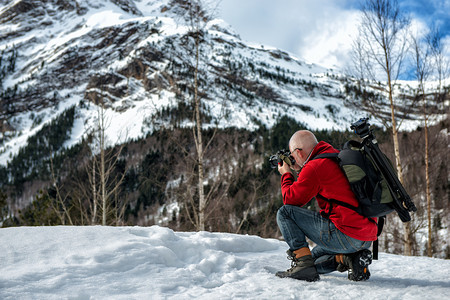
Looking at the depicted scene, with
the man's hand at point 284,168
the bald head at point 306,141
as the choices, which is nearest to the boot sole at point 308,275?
the man's hand at point 284,168

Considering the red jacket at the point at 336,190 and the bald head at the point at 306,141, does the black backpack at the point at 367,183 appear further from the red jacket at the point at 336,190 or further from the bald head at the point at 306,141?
the bald head at the point at 306,141

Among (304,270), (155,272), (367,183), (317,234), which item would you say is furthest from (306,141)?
(155,272)

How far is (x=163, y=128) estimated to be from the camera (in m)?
7.06

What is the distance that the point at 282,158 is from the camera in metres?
2.59

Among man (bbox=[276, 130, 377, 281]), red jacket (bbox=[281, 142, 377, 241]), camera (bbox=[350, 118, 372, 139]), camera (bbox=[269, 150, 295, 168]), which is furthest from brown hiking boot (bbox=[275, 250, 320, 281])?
camera (bbox=[350, 118, 372, 139])

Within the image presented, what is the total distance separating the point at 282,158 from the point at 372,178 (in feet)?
2.50

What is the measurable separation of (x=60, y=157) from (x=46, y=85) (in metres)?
103

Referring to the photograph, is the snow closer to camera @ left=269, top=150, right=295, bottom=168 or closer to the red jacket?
the red jacket

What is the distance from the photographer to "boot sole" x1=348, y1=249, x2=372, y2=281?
2.32 metres

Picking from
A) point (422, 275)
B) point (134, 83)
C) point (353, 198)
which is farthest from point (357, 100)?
point (134, 83)

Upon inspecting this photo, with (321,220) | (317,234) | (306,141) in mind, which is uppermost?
(306,141)

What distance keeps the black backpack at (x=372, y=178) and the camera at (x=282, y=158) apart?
1.61 feet

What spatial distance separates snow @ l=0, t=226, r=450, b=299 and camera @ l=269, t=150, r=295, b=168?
999 millimetres

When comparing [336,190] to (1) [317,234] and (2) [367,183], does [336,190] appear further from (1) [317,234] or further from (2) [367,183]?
(1) [317,234]
